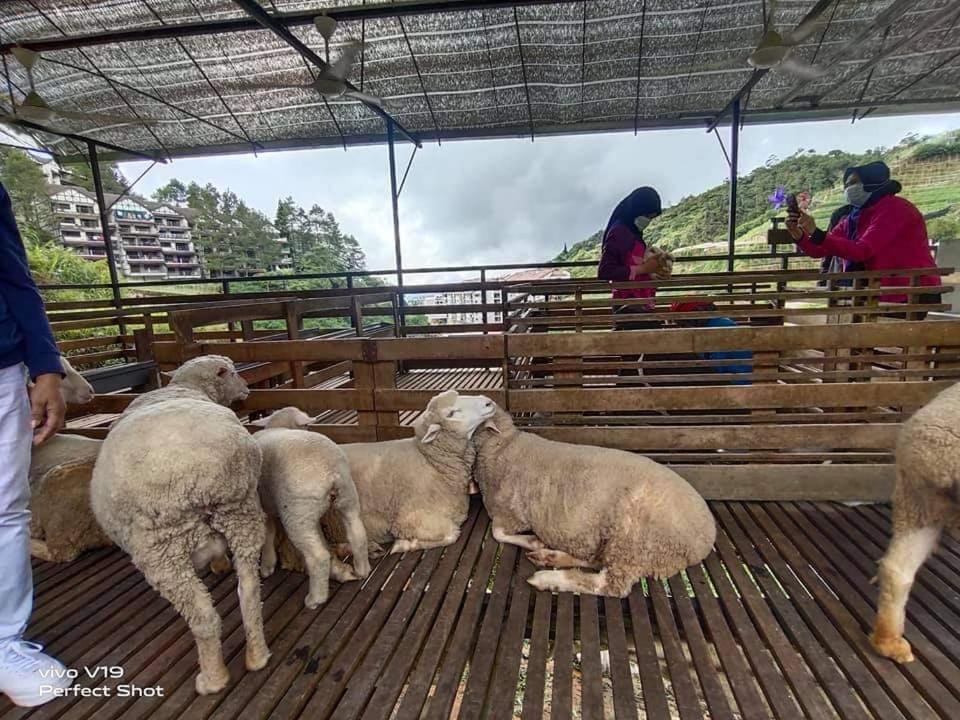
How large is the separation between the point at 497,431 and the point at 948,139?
1415 inches

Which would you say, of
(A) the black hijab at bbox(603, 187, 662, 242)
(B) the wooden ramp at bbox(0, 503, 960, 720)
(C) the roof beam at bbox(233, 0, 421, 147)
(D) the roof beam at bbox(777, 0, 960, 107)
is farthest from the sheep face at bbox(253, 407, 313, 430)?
(D) the roof beam at bbox(777, 0, 960, 107)

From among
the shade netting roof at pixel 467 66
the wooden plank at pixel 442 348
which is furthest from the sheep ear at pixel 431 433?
the shade netting roof at pixel 467 66

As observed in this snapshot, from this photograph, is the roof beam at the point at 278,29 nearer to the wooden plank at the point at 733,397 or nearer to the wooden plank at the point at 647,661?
the wooden plank at the point at 733,397

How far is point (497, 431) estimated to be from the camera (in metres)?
2.60

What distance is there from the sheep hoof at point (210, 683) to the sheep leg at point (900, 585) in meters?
2.36

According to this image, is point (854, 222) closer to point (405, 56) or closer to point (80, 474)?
point (80, 474)

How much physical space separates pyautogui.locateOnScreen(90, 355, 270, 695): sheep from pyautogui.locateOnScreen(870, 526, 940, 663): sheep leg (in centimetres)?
227

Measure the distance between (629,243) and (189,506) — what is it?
12.4ft

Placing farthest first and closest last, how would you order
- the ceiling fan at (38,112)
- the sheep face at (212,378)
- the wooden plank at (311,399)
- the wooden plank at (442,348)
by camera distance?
the ceiling fan at (38,112) → the wooden plank at (311,399) → the wooden plank at (442,348) → the sheep face at (212,378)

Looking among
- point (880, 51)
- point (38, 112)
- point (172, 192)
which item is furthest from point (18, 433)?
point (172, 192)

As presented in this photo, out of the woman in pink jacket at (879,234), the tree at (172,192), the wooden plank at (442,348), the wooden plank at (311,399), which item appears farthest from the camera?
the tree at (172,192)

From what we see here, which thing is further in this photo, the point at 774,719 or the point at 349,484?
the point at 349,484

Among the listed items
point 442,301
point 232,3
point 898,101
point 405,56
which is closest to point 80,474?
point 442,301

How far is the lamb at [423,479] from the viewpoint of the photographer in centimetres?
249
